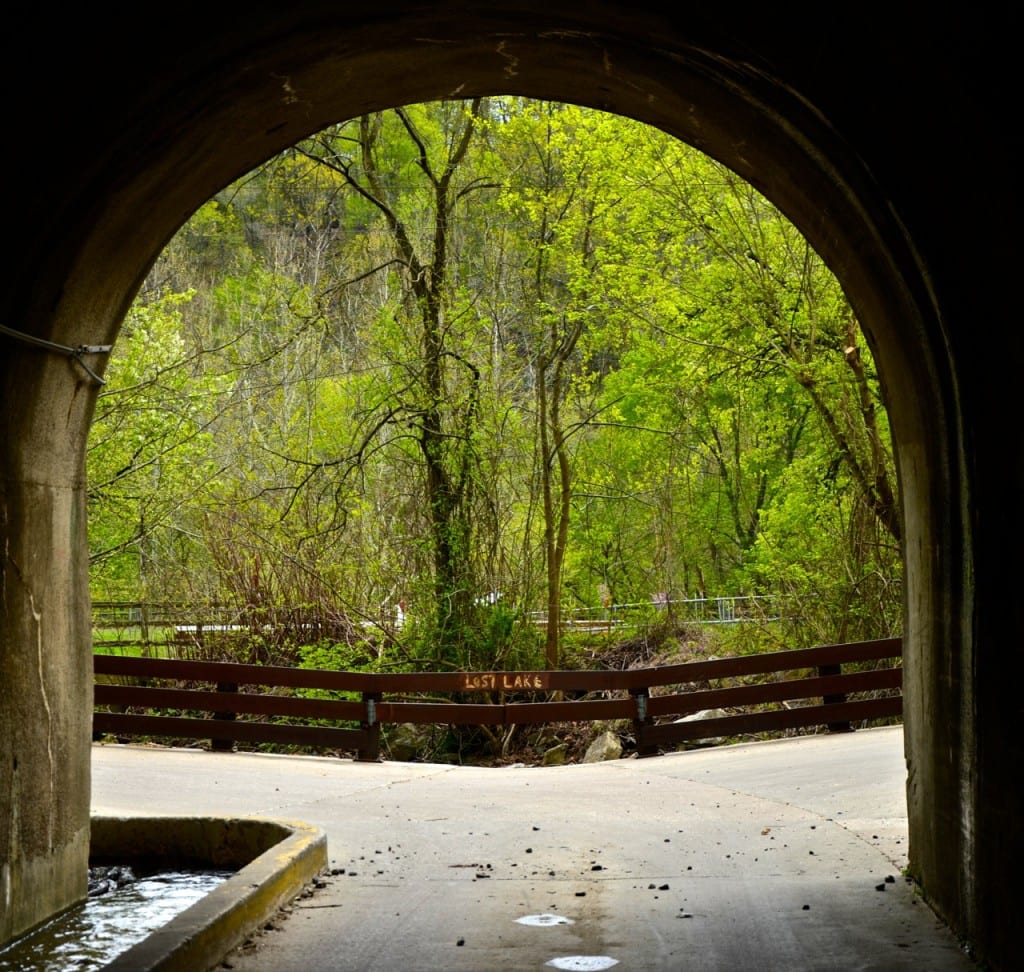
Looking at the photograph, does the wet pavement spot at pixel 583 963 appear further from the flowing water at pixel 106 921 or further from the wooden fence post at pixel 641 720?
the wooden fence post at pixel 641 720

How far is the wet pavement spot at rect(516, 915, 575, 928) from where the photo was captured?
6.41m

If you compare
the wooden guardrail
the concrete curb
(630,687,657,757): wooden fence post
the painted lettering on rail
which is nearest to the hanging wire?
the concrete curb

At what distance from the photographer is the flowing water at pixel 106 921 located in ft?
19.4

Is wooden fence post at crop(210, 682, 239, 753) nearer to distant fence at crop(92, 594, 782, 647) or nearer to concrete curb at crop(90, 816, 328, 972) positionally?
distant fence at crop(92, 594, 782, 647)

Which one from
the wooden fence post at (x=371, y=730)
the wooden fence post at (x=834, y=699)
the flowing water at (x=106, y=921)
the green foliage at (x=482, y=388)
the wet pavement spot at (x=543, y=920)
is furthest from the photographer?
the green foliage at (x=482, y=388)

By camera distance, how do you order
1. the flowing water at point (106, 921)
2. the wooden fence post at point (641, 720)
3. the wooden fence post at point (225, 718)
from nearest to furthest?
the flowing water at point (106, 921) < the wooden fence post at point (641, 720) < the wooden fence post at point (225, 718)

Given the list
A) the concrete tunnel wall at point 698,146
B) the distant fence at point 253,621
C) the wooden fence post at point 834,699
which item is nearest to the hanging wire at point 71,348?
the concrete tunnel wall at point 698,146

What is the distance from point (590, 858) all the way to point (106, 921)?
312cm

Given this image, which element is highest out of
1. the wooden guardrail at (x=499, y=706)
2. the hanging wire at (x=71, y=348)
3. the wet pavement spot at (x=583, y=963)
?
the hanging wire at (x=71, y=348)

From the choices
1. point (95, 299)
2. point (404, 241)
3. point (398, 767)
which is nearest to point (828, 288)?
point (404, 241)

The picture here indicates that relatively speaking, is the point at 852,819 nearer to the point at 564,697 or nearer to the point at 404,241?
the point at 564,697

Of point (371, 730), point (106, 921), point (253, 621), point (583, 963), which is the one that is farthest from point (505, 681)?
point (583, 963)

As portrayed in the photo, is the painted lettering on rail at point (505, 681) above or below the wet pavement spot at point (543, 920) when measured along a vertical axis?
above

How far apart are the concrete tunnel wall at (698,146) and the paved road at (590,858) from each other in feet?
2.32
